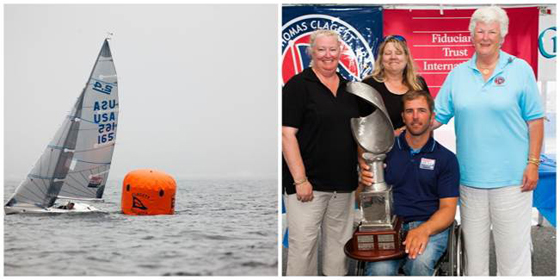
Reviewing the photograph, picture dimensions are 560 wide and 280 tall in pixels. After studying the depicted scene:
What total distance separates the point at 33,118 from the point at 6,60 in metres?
0.30

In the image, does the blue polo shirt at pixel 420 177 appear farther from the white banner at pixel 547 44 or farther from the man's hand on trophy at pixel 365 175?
the white banner at pixel 547 44

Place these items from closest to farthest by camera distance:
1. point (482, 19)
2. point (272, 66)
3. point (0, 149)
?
point (482, 19) → point (0, 149) → point (272, 66)

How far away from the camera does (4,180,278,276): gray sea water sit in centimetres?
257

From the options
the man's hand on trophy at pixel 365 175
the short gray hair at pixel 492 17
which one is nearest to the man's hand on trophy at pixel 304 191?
the man's hand on trophy at pixel 365 175

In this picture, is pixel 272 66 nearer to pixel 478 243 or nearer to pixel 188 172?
pixel 188 172

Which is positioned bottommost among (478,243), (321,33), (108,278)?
(108,278)

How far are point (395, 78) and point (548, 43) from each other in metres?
1.70

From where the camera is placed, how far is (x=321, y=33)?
2.14m

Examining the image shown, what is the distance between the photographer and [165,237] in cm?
262

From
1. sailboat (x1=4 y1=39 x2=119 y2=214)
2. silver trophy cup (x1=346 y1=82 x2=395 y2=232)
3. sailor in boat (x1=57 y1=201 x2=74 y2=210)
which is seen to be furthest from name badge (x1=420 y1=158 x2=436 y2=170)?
sailor in boat (x1=57 y1=201 x2=74 y2=210)

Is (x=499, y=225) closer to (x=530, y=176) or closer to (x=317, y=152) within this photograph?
(x=530, y=176)

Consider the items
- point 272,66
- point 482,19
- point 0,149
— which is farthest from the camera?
point 272,66

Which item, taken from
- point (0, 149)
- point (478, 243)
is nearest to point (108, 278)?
point (0, 149)

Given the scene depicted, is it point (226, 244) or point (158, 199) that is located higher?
point (158, 199)
